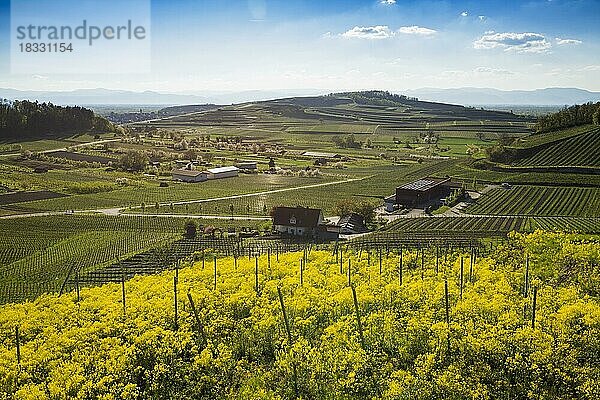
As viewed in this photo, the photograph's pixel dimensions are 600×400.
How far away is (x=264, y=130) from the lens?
15262 centimetres

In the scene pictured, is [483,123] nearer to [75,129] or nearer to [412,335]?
[75,129]

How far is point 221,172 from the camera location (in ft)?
269

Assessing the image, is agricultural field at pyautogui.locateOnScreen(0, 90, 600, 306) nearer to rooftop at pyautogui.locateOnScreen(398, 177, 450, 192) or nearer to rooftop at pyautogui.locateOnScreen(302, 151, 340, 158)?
rooftop at pyautogui.locateOnScreen(302, 151, 340, 158)

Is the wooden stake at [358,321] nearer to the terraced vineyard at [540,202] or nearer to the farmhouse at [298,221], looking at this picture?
the farmhouse at [298,221]

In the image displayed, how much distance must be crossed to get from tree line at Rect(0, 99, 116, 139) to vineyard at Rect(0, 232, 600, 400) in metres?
92.7

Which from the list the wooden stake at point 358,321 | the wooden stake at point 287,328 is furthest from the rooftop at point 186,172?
the wooden stake at point 358,321

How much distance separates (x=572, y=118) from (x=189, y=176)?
66.4 m

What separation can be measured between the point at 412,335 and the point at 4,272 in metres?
28.1

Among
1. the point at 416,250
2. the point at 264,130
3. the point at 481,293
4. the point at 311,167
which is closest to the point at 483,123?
the point at 264,130

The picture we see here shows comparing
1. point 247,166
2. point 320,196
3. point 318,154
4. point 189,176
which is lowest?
point 320,196

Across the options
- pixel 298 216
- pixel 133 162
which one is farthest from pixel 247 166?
pixel 298 216

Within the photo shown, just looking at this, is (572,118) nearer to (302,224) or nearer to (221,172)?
(221,172)

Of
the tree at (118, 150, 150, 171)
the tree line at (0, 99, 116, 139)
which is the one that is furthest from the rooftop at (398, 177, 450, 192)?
the tree line at (0, 99, 116, 139)

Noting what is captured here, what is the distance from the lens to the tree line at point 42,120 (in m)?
102
